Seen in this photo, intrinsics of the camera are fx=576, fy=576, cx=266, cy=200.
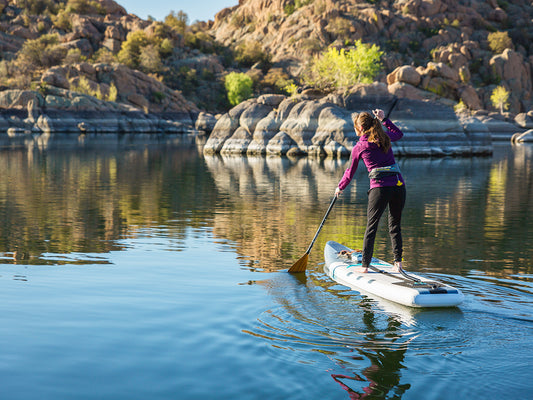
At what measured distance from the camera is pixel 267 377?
A: 20.8 feet

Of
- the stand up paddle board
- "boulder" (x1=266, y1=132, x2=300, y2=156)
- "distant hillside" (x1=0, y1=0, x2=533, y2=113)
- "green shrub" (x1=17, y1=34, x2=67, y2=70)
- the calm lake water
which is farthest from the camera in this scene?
"green shrub" (x1=17, y1=34, x2=67, y2=70)

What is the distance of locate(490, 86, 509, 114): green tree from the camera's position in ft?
400

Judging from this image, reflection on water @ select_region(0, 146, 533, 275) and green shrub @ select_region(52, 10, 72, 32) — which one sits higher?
green shrub @ select_region(52, 10, 72, 32)

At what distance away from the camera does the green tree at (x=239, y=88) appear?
129 meters

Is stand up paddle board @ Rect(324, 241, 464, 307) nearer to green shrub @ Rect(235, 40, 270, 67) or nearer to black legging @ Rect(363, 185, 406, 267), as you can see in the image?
black legging @ Rect(363, 185, 406, 267)

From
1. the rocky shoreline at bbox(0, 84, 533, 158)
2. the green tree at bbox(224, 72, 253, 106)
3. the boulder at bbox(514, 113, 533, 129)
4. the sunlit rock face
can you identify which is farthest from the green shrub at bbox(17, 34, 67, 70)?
the boulder at bbox(514, 113, 533, 129)

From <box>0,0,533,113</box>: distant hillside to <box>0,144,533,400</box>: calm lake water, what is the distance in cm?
9348

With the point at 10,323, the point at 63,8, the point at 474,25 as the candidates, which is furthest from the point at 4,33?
the point at 10,323

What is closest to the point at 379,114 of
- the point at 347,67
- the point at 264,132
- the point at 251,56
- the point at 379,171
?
the point at 379,171

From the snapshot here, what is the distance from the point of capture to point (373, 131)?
9891 mm

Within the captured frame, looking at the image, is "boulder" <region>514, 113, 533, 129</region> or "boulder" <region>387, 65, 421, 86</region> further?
"boulder" <region>514, 113, 533, 129</region>

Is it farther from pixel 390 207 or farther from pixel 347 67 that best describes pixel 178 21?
pixel 390 207

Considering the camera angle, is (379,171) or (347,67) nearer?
(379,171)

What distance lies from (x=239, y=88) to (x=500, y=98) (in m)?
56.1
